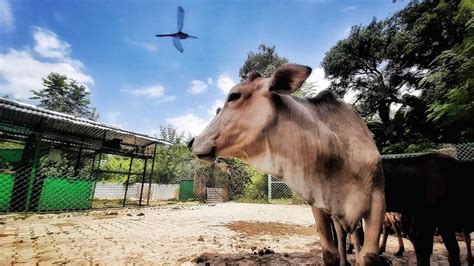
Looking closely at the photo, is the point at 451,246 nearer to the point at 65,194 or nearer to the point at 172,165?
the point at 65,194

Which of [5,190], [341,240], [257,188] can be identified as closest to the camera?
[341,240]

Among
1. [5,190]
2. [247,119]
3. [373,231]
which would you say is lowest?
[5,190]

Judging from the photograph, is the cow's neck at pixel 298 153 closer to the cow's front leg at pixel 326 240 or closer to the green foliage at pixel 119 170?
the cow's front leg at pixel 326 240

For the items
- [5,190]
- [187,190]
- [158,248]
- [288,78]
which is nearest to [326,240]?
[288,78]

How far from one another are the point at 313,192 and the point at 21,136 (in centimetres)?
1238

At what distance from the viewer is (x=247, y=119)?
6.36ft

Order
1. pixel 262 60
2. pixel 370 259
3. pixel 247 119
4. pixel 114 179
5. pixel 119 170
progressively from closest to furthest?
pixel 370 259
pixel 247 119
pixel 119 170
pixel 114 179
pixel 262 60

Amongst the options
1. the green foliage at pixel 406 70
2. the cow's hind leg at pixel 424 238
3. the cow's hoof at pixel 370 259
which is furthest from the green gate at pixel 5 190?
the green foliage at pixel 406 70

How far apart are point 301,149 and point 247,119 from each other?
430 mm

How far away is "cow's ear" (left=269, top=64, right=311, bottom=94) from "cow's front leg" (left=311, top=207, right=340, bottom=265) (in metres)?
1.03

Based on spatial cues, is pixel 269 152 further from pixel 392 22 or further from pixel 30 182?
pixel 392 22

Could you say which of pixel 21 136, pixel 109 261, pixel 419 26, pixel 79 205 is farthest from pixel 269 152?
pixel 419 26

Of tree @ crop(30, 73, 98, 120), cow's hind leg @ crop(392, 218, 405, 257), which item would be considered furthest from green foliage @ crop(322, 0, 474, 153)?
tree @ crop(30, 73, 98, 120)

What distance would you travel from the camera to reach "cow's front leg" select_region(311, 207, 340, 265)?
2.16 metres
